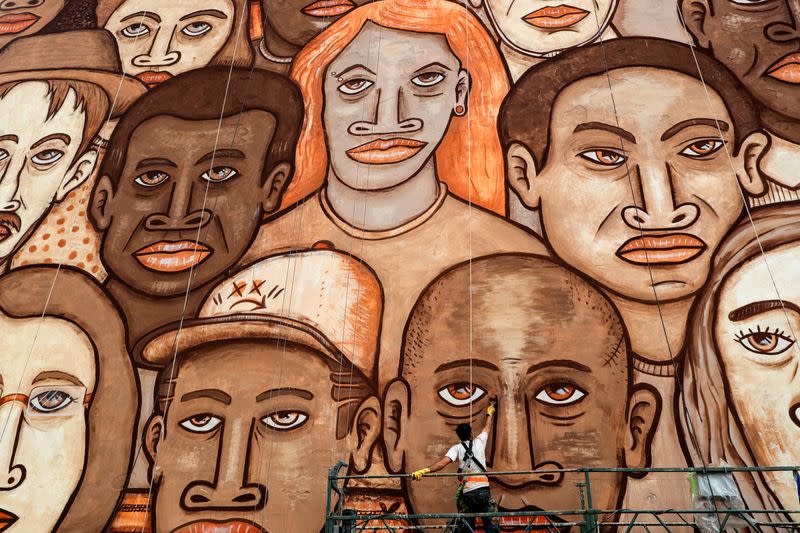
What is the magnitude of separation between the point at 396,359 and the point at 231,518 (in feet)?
6.11

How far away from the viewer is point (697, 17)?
710cm

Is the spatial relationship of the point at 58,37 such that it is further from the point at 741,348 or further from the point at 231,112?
the point at 741,348

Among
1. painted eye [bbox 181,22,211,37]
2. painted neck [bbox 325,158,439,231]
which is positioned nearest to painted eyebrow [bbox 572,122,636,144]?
painted neck [bbox 325,158,439,231]

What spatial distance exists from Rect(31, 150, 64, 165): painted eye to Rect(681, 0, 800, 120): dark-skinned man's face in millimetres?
6878

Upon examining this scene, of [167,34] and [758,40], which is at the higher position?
[167,34]

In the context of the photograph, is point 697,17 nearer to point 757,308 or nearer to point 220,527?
point 757,308

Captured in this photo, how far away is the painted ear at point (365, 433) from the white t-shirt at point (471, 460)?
0.75 metres

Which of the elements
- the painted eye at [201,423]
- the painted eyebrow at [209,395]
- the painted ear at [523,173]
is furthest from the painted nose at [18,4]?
the painted ear at [523,173]

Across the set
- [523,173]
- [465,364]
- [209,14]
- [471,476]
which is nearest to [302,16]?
[209,14]

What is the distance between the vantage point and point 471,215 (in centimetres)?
641

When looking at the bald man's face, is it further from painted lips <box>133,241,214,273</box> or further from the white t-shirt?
painted lips <box>133,241,214,273</box>

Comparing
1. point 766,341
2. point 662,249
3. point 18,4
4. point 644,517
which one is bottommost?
point 644,517

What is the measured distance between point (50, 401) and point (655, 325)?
17.7 feet

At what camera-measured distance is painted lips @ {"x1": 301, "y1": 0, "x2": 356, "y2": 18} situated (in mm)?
7770
